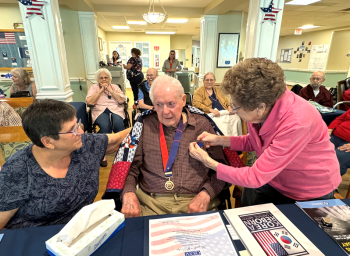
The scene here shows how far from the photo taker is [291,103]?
3.19 feet

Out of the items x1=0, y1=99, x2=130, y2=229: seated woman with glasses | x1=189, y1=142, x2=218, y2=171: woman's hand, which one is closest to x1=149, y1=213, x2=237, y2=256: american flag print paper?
x1=189, y1=142, x2=218, y2=171: woman's hand

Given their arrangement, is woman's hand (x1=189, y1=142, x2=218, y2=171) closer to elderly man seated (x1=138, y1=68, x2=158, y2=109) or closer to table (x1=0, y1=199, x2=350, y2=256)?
table (x1=0, y1=199, x2=350, y2=256)

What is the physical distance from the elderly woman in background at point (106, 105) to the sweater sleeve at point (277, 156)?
2610 mm

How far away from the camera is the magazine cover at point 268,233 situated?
73 cm

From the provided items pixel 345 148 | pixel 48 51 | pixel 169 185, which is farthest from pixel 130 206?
pixel 48 51

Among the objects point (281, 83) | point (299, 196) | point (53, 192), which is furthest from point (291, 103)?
point (53, 192)

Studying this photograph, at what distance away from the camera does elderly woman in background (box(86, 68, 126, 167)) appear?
127 inches

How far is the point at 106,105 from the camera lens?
3299 millimetres

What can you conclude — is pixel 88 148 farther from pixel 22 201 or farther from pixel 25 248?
pixel 25 248

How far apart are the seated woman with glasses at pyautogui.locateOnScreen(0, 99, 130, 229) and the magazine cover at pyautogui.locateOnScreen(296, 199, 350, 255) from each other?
1154 millimetres

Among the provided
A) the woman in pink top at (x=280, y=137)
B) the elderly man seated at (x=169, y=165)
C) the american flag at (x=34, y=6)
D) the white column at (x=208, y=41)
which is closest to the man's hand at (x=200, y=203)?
the elderly man seated at (x=169, y=165)

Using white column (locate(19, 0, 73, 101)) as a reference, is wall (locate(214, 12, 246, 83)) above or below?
above

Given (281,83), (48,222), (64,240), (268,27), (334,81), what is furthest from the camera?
(334,81)

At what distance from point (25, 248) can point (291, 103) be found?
1.27 m
